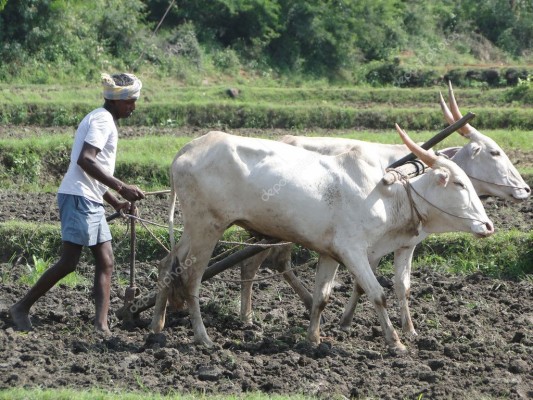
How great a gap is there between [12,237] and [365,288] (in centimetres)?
450

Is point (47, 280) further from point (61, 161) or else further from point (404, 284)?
point (61, 161)

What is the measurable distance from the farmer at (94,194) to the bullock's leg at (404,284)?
2410 millimetres

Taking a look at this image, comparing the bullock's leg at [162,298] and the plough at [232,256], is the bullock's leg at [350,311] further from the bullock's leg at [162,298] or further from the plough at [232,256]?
the bullock's leg at [162,298]

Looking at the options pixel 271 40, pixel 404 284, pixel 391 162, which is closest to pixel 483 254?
pixel 391 162

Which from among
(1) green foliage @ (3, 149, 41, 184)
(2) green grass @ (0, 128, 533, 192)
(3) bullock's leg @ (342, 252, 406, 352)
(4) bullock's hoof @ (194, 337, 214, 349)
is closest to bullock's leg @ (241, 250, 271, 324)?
(4) bullock's hoof @ (194, 337, 214, 349)

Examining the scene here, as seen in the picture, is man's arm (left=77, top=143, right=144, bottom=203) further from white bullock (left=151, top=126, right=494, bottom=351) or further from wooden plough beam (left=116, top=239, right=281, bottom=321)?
wooden plough beam (left=116, top=239, right=281, bottom=321)

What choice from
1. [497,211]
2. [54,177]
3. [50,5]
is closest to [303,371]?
[497,211]

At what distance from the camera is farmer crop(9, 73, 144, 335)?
7.56 meters

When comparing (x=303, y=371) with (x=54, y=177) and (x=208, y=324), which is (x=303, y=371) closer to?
(x=208, y=324)

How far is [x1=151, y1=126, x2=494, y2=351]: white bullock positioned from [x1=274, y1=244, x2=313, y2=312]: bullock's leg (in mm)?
899

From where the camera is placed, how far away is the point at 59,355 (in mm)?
7176

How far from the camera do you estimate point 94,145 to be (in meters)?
7.53

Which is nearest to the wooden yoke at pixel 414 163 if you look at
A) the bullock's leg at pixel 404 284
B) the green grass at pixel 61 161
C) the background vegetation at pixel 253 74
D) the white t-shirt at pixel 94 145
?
the bullock's leg at pixel 404 284

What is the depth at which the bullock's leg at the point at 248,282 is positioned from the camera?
28.9ft
